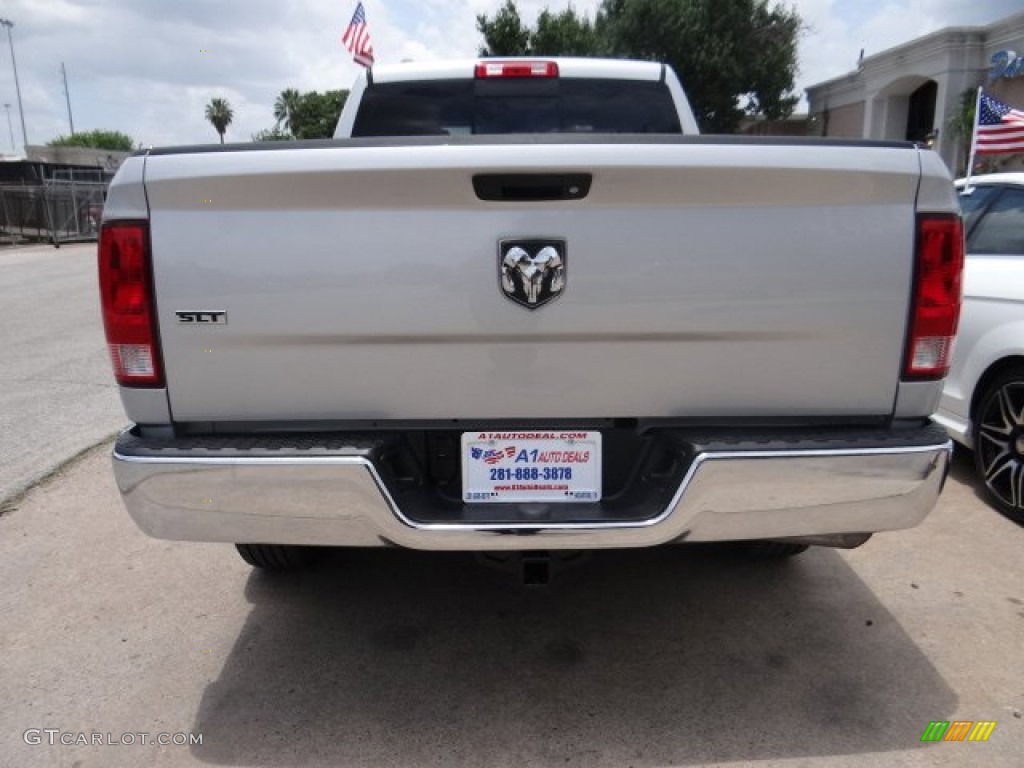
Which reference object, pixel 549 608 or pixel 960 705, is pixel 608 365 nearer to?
pixel 549 608

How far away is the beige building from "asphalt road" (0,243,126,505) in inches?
612

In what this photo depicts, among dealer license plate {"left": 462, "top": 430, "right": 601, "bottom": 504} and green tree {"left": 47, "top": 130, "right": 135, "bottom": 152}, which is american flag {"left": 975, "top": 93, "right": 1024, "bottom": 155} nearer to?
dealer license plate {"left": 462, "top": 430, "right": 601, "bottom": 504}

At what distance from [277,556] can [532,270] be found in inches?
70.4

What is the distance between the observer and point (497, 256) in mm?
2080

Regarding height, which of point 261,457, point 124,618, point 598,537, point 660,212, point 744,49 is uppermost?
point 744,49

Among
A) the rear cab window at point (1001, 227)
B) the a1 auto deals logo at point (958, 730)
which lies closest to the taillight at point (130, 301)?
the a1 auto deals logo at point (958, 730)

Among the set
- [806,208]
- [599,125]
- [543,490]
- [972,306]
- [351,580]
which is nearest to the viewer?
[806,208]

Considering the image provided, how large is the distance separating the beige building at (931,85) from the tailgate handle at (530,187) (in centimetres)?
1637

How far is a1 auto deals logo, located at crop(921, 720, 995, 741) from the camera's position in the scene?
232 cm

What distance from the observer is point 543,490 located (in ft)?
7.36

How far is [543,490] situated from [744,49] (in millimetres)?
28813

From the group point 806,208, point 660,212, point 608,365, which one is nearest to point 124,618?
point 608,365

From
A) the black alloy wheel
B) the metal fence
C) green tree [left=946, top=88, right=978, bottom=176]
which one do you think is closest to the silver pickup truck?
the black alloy wheel

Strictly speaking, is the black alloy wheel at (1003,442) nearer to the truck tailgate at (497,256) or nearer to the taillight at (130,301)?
the truck tailgate at (497,256)
